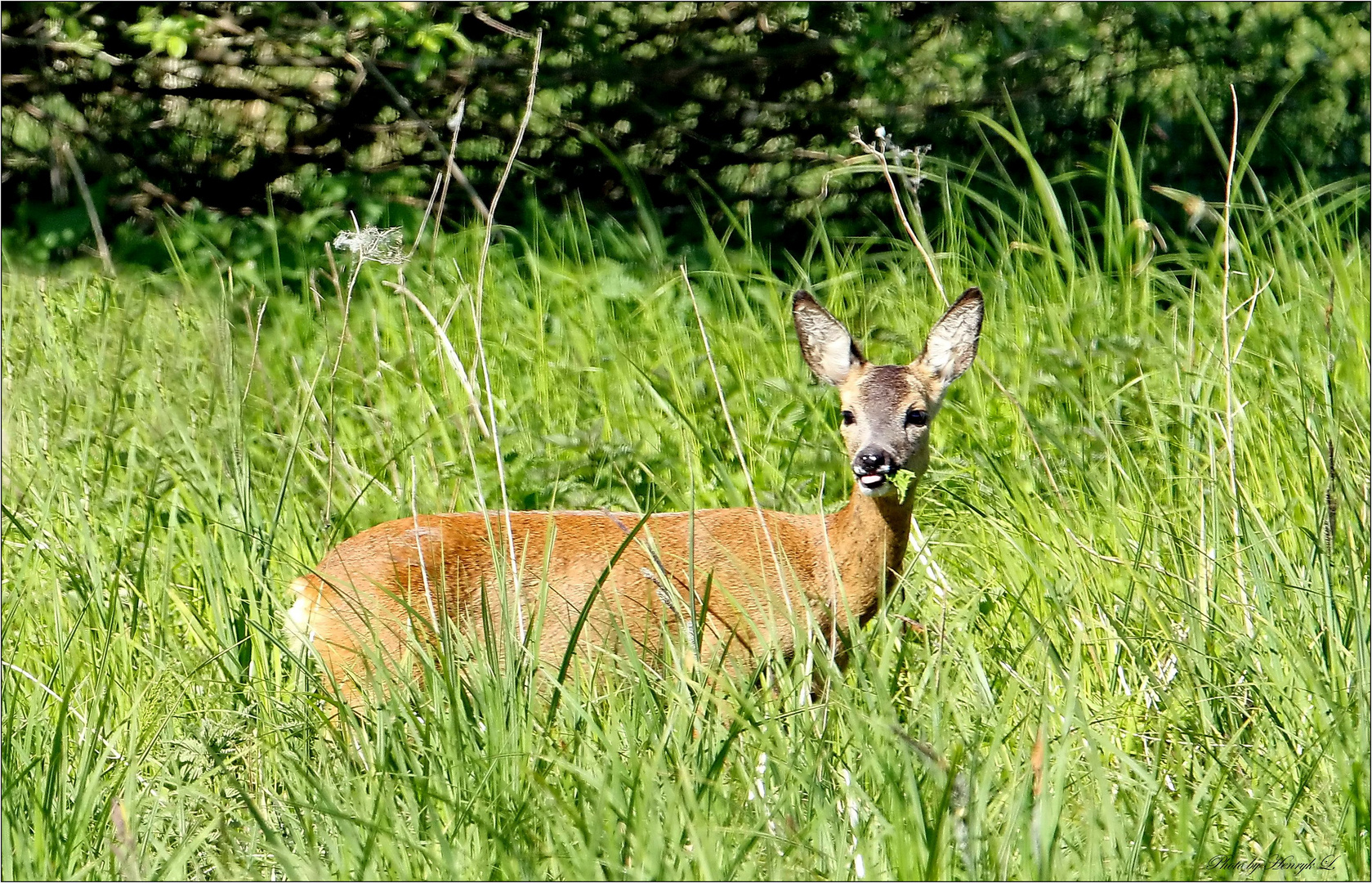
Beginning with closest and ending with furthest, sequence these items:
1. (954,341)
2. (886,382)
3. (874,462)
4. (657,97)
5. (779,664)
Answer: (779,664) → (874,462) → (886,382) → (954,341) → (657,97)

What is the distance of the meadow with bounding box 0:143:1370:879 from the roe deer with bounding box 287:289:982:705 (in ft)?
0.45

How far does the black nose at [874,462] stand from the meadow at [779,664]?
0.23 metres

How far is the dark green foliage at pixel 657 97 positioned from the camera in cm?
644

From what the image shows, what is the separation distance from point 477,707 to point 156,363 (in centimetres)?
256

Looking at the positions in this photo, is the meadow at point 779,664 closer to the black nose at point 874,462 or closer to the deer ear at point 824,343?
the black nose at point 874,462

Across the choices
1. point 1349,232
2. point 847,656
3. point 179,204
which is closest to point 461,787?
point 847,656

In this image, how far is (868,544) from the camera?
11.2 ft

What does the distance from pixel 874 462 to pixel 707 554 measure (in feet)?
1.86

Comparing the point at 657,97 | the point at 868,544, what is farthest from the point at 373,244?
the point at 657,97

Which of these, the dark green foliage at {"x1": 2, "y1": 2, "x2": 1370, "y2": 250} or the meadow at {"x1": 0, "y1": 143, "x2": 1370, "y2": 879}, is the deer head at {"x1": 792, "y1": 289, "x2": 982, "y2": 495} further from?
the dark green foliage at {"x1": 2, "y1": 2, "x2": 1370, "y2": 250}

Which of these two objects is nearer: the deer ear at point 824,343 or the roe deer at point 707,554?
the roe deer at point 707,554

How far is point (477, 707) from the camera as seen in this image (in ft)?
8.23

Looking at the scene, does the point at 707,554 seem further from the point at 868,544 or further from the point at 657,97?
the point at 657,97

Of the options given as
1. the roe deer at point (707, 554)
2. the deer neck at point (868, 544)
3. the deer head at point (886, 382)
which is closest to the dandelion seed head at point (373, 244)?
the roe deer at point (707, 554)
